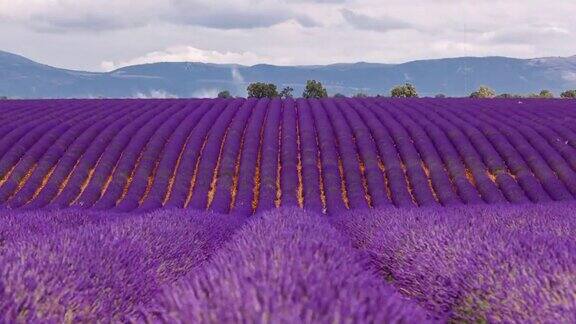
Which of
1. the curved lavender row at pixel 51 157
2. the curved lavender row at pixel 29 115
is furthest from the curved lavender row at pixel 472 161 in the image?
the curved lavender row at pixel 29 115

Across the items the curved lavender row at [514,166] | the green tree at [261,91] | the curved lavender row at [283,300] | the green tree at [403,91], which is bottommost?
the curved lavender row at [514,166]

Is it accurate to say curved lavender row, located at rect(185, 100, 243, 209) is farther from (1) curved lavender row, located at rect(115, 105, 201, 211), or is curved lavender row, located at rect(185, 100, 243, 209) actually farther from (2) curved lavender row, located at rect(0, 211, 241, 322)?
(2) curved lavender row, located at rect(0, 211, 241, 322)

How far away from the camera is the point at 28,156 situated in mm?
24750

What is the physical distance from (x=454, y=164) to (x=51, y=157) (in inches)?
570

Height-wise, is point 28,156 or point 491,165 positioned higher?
point 28,156

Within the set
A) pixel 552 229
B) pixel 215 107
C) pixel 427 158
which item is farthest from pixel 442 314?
pixel 215 107

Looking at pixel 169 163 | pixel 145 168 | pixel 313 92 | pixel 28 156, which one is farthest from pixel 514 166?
pixel 313 92

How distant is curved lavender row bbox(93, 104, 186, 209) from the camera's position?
21188mm

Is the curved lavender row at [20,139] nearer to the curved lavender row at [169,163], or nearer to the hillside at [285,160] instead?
the hillside at [285,160]

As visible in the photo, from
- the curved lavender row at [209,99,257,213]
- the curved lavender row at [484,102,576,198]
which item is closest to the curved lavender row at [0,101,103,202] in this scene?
the curved lavender row at [209,99,257,213]

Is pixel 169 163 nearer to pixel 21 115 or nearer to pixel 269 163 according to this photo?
pixel 269 163

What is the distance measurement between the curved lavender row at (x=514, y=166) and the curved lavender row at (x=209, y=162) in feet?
32.0

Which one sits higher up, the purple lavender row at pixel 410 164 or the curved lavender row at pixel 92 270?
the curved lavender row at pixel 92 270

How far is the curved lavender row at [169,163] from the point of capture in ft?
69.5
